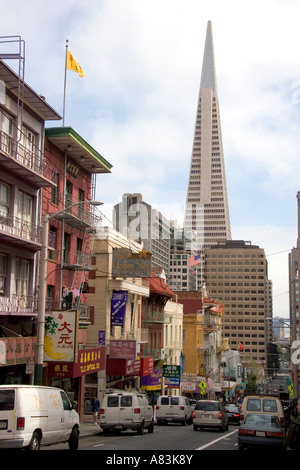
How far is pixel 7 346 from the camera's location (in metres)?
24.2

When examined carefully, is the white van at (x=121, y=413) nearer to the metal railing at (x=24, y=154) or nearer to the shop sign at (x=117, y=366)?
the metal railing at (x=24, y=154)

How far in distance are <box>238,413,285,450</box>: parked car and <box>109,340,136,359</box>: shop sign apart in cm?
2035

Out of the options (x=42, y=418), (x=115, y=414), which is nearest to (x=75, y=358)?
(x=115, y=414)

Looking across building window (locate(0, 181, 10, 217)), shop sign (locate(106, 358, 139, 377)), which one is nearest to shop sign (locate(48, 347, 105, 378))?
shop sign (locate(106, 358, 139, 377))

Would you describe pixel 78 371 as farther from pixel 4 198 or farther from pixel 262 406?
pixel 262 406

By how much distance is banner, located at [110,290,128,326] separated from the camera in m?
41.3

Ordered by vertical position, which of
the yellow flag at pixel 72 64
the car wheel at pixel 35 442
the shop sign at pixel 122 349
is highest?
the yellow flag at pixel 72 64

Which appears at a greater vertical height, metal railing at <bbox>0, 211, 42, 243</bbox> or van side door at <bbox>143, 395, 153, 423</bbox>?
metal railing at <bbox>0, 211, 42, 243</bbox>

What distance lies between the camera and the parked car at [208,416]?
104ft

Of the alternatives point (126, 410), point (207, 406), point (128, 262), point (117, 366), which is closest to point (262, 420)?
point (126, 410)

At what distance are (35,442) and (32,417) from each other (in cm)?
72

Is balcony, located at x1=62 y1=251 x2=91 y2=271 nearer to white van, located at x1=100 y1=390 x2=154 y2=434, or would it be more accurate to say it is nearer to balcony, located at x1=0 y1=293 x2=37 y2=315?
balcony, located at x1=0 y1=293 x2=37 y2=315

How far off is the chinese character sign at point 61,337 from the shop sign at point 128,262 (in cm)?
1046


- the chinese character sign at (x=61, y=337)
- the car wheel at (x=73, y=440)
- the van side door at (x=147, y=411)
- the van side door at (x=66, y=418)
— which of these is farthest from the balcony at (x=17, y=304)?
the car wheel at (x=73, y=440)
